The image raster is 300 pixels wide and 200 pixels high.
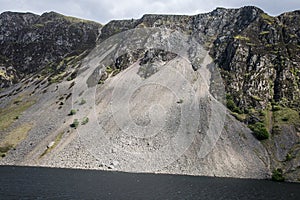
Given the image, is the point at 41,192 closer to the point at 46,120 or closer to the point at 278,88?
the point at 46,120

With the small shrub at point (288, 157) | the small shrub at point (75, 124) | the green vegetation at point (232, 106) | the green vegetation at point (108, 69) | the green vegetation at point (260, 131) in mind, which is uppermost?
the green vegetation at point (108, 69)

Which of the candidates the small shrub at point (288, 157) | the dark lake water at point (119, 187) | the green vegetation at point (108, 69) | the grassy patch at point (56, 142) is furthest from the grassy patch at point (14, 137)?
the small shrub at point (288, 157)

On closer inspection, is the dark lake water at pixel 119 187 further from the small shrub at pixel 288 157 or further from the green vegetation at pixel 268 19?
the green vegetation at pixel 268 19

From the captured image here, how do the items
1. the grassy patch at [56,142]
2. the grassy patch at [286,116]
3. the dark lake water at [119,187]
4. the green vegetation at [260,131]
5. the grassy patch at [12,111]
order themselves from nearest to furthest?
the dark lake water at [119,187] < the grassy patch at [56,142] < the green vegetation at [260,131] < the grassy patch at [286,116] < the grassy patch at [12,111]

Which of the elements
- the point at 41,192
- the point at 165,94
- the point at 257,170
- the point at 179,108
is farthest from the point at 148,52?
the point at 41,192

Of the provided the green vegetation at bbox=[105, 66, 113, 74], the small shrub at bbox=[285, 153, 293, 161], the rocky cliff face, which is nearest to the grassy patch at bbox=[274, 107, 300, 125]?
the rocky cliff face

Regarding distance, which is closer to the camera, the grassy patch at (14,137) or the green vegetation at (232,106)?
the grassy patch at (14,137)

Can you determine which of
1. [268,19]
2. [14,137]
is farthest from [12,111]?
[268,19]

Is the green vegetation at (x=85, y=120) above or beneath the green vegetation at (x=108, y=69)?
beneath

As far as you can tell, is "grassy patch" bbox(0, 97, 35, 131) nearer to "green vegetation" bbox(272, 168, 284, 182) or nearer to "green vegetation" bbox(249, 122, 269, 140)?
"green vegetation" bbox(249, 122, 269, 140)
